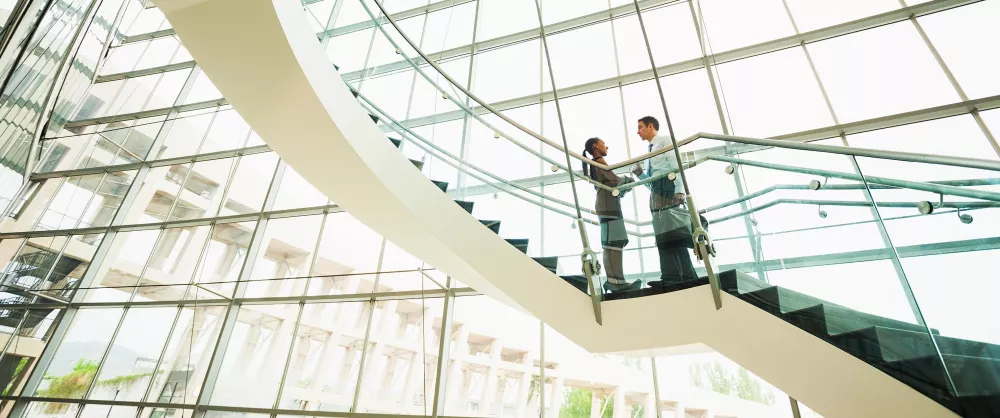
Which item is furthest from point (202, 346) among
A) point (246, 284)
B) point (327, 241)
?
point (327, 241)

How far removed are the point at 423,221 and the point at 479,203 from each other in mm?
628

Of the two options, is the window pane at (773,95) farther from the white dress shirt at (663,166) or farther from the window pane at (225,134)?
the window pane at (225,134)

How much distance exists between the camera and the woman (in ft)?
10.8

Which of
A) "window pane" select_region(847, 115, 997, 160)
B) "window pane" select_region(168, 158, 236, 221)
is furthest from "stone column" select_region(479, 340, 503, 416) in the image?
"window pane" select_region(168, 158, 236, 221)

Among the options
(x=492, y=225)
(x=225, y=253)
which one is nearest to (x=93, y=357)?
(x=225, y=253)

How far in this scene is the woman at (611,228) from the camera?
3295 millimetres

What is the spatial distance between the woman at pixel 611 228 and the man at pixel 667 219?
0.78ft

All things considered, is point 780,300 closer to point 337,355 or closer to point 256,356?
point 337,355

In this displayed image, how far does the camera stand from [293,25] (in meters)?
2.76

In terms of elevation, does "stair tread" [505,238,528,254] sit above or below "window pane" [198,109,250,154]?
below

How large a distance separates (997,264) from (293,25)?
147 inches

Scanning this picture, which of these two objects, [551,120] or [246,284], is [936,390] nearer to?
[551,120]

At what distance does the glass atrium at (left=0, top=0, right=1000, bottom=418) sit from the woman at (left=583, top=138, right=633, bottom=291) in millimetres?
85

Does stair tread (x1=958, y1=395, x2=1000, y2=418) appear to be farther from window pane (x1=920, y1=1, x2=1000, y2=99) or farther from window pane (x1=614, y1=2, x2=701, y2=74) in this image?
window pane (x1=614, y1=2, x2=701, y2=74)
